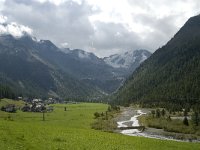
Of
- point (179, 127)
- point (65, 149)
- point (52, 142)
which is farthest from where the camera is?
point (179, 127)

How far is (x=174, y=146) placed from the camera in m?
61.5

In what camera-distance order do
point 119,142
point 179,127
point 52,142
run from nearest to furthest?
point 52,142 → point 119,142 → point 179,127

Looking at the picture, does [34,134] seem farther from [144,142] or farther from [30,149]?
[144,142]

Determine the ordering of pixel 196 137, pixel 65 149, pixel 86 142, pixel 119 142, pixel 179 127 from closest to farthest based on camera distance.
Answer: pixel 65 149 → pixel 86 142 → pixel 119 142 → pixel 196 137 → pixel 179 127

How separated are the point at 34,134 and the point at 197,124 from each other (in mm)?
92671

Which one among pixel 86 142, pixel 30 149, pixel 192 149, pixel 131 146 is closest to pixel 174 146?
pixel 192 149

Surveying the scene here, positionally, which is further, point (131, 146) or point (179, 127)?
point (179, 127)

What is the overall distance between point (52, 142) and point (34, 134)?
6.72 m

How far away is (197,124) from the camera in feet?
455

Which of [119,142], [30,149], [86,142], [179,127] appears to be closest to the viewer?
[30,149]

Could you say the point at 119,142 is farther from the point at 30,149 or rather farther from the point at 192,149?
the point at 30,149

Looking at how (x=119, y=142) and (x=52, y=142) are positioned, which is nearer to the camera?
(x=52, y=142)

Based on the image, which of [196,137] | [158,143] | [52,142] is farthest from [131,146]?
[196,137]

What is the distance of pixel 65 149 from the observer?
4931cm
